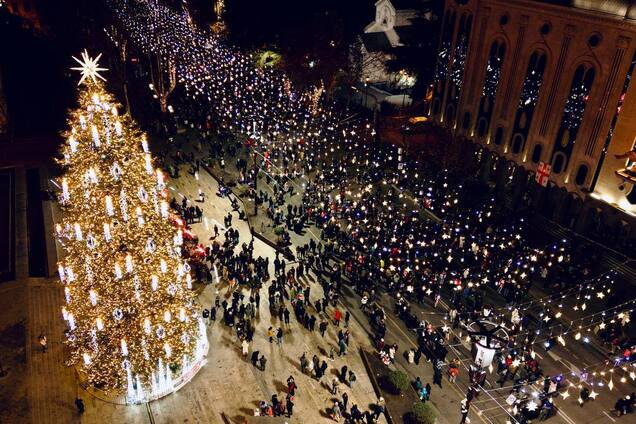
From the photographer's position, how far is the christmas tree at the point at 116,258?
12586 mm

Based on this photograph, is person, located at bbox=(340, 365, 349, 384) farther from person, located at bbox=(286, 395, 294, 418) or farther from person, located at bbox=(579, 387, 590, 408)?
person, located at bbox=(579, 387, 590, 408)

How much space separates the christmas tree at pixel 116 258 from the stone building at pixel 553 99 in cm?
2227

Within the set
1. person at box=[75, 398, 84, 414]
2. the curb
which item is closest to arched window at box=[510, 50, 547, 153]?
the curb

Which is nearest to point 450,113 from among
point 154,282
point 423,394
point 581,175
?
point 581,175

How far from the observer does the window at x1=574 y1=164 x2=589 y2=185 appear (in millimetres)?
27105

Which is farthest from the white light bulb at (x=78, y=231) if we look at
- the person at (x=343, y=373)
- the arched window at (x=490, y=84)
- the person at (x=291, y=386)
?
the arched window at (x=490, y=84)

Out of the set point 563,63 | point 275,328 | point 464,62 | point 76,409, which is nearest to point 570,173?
point 563,63

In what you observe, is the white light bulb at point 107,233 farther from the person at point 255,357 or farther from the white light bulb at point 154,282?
the person at point 255,357

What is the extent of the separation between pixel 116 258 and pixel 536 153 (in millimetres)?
25489

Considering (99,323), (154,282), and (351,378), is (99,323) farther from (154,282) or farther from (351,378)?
(351,378)

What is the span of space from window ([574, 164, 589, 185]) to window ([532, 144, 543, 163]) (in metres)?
2.68

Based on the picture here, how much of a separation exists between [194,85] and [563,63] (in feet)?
103

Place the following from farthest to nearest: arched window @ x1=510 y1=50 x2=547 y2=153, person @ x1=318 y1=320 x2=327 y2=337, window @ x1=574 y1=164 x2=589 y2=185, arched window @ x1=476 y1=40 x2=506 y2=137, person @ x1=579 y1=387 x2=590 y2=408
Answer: arched window @ x1=476 y1=40 x2=506 y2=137, arched window @ x1=510 y1=50 x2=547 y2=153, window @ x1=574 y1=164 x2=589 y2=185, person @ x1=318 y1=320 x2=327 y2=337, person @ x1=579 y1=387 x2=590 y2=408

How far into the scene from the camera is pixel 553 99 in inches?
1106
